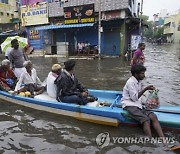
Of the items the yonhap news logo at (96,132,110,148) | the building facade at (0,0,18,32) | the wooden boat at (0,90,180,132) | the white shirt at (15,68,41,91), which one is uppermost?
the building facade at (0,0,18,32)

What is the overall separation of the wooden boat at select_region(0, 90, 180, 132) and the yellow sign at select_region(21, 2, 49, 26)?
16998mm

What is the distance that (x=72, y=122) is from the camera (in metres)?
5.53

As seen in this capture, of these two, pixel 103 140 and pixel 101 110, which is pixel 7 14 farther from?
pixel 103 140

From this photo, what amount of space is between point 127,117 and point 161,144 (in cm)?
82

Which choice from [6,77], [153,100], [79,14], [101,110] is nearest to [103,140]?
[101,110]

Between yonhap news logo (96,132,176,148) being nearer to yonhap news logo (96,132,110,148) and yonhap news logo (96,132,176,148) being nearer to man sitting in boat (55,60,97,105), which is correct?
yonhap news logo (96,132,110,148)

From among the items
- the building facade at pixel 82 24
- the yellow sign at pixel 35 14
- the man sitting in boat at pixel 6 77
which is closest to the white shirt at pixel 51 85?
the man sitting in boat at pixel 6 77

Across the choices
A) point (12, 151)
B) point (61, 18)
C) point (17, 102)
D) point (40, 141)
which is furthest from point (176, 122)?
point (61, 18)

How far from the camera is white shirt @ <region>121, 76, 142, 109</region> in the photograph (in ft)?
15.2

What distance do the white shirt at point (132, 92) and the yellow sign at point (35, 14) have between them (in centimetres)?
1878

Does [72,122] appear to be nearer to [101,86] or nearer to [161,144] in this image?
[161,144]

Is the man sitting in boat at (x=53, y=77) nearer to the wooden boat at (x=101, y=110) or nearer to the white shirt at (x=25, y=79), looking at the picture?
the wooden boat at (x=101, y=110)

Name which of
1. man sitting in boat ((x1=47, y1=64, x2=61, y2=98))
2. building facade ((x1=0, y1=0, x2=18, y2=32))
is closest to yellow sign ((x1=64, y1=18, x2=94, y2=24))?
building facade ((x1=0, y1=0, x2=18, y2=32))

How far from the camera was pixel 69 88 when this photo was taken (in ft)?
18.5
